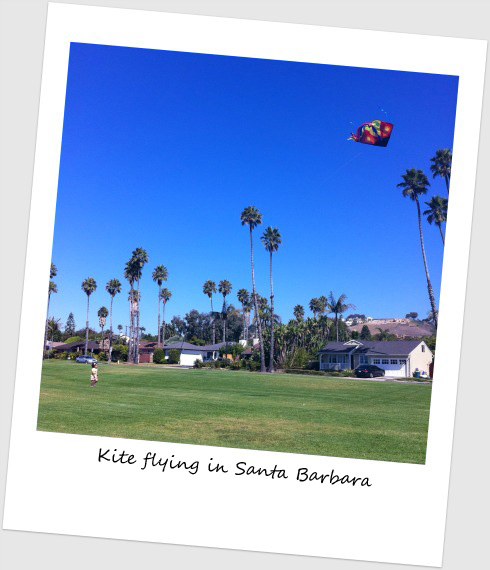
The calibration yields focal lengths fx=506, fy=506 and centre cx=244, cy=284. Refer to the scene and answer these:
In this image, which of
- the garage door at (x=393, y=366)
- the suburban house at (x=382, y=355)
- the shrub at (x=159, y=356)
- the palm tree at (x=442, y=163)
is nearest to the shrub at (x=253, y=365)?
the suburban house at (x=382, y=355)

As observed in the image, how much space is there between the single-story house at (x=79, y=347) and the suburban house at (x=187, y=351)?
3.93 m

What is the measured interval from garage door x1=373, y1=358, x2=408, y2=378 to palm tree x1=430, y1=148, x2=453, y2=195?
428 inches

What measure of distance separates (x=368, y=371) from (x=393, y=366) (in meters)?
2.82

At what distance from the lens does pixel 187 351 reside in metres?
35.4

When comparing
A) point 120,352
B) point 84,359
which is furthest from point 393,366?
point 120,352

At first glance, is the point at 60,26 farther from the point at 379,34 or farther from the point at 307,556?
the point at 307,556

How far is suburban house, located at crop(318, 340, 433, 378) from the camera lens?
57.3 ft

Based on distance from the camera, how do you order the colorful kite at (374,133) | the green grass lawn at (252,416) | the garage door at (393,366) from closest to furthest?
the green grass lawn at (252,416)
the colorful kite at (374,133)
the garage door at (393,366)

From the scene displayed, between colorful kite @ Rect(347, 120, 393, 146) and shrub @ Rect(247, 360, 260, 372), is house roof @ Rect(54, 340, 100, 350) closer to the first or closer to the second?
shrub @ Rect(247, 360, 260, 372)

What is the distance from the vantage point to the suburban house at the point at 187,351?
1326 inches

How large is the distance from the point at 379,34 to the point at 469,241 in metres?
3.22

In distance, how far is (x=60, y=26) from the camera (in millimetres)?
7434

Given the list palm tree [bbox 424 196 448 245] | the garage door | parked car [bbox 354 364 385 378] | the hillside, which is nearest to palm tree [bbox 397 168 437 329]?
palm tree [bbox 424 196 448 245]

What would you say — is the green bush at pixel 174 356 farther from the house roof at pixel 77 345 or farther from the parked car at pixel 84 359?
the parked car at pixel 84 359
